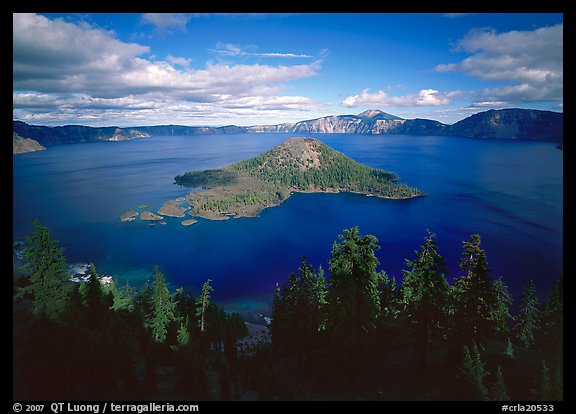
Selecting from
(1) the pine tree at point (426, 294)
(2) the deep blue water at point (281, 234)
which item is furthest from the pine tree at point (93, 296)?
(2) the deep blue water at point (281, 234)

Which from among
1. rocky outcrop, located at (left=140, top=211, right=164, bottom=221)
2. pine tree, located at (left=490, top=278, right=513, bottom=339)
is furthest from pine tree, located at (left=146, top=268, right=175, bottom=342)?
rocky outcrop, located at (left=140, top=211, right=164, bottom=221)

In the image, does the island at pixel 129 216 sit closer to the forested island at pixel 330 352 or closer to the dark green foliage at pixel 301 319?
the forested island at pixel 330 352

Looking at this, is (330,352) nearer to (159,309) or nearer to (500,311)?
(500,311)

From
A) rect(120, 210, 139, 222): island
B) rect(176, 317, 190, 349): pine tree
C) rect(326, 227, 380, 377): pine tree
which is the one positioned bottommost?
rect(120, 210, 139, 222): island

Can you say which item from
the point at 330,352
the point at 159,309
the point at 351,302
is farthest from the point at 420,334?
the point at 159,309

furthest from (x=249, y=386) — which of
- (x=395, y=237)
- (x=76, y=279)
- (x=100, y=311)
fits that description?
(x=395, y=237)

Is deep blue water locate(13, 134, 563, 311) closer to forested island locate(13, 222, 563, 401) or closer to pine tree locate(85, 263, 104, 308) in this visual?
pine tree locate(85, 263, 104, 308)
